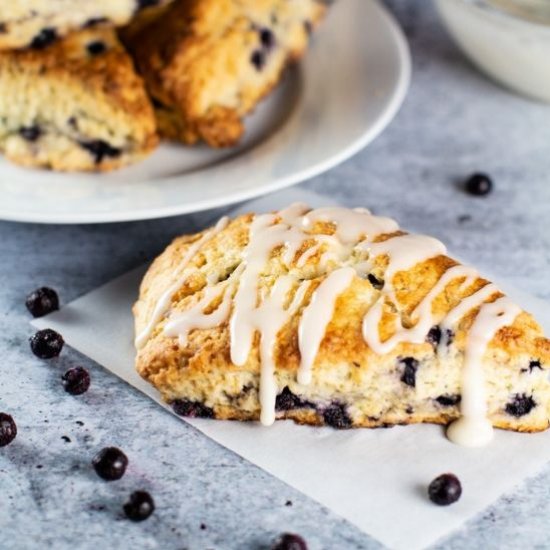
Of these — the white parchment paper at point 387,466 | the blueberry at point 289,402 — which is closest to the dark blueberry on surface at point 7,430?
the white parchment paper at point 387,466

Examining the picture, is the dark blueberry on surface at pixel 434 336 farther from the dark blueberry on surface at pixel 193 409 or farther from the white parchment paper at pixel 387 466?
the dark blueberry on surface at pixel 193 409

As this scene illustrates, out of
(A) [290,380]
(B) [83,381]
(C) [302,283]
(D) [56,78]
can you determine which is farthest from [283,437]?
(D) [56,78]

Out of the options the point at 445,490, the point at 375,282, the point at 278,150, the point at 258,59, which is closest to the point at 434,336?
the point at 375,282

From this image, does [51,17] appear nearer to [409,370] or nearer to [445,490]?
[409,370]

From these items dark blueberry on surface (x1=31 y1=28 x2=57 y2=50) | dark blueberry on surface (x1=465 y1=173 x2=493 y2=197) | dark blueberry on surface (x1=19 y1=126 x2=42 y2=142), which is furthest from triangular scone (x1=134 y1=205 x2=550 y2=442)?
dark blueberry on surface (x1=31 y1=28 x2=57 y2=50)

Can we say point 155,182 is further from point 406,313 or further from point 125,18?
point 406,313
